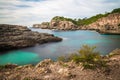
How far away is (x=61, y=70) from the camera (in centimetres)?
1509

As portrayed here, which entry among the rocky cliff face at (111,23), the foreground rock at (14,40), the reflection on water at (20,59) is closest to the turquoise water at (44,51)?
the reflection on water at (20,59)

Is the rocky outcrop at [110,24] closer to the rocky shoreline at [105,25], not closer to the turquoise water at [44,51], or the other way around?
the rocky shoreline at [105,25]

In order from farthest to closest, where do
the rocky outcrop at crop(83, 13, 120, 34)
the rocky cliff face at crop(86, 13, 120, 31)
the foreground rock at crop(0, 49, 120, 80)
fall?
the rocky cliff face at crop(86, 13, 120, 31), the rocky outcrop at crop(83, 13, 120, 34), the foreground rock at crop(0, 49, 120, 80)

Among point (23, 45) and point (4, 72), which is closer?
point (4, 72)

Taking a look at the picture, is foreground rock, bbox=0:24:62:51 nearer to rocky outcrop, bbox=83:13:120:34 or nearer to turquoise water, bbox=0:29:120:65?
turquoise water, bbox=0:29:120:65

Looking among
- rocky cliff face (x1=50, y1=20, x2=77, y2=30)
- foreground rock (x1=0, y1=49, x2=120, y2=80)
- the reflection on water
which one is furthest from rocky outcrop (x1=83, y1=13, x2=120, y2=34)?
foreground rock (x1=0, y1=49, x2=120, y2=80)

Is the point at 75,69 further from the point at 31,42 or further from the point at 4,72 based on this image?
the point at 31,42

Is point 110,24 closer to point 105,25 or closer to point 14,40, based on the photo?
point 105,25

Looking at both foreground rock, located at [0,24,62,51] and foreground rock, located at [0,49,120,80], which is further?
foreground rock, located at [0,24,62,51]

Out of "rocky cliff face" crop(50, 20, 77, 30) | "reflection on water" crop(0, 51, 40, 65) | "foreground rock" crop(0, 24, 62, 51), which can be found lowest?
"reflection on water" crop(0, 51, 40, 65)

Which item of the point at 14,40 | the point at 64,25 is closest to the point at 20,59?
the point at 14,40

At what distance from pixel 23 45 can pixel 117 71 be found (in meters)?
47.1

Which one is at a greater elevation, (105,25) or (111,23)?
(111,23)

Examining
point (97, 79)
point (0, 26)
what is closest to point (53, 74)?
point (97, 79)
